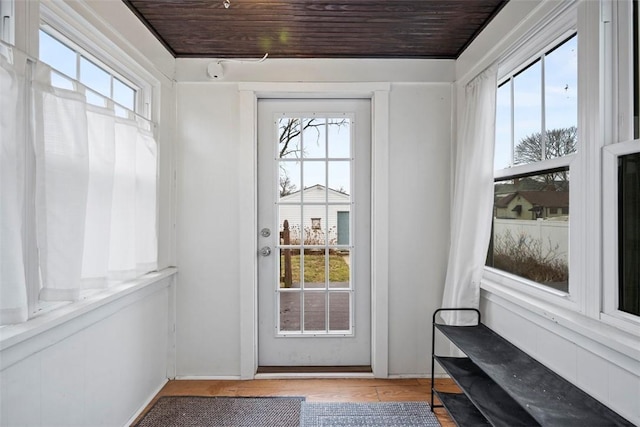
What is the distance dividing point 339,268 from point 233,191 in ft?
3.12

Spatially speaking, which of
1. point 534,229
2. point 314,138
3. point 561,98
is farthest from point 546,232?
point 314,138

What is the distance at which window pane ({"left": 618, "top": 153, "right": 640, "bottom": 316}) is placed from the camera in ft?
3.75

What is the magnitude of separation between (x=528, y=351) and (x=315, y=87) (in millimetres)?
1996

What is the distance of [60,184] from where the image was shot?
130cm

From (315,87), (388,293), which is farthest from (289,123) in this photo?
(388,293)

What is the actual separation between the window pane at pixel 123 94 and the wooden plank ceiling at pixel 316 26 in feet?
1.27

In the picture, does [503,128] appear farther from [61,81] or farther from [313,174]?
[61,81]

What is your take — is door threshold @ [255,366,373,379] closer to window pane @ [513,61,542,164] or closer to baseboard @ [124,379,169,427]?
baseboard @ [124,379,169,427]

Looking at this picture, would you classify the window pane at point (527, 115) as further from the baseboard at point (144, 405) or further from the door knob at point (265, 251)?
the baseboard at point (144, 405)

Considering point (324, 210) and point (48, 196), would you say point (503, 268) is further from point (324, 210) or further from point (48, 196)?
point (48, 196)

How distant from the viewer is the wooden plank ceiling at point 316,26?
1848 mm

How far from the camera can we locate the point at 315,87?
2.43 metres

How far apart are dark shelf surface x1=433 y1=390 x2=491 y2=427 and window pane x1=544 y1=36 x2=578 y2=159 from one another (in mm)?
1351

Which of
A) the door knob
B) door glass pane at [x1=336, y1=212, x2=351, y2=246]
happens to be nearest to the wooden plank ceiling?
door glass pane at [x1=336, y1=212, x2=351, y2=246]
